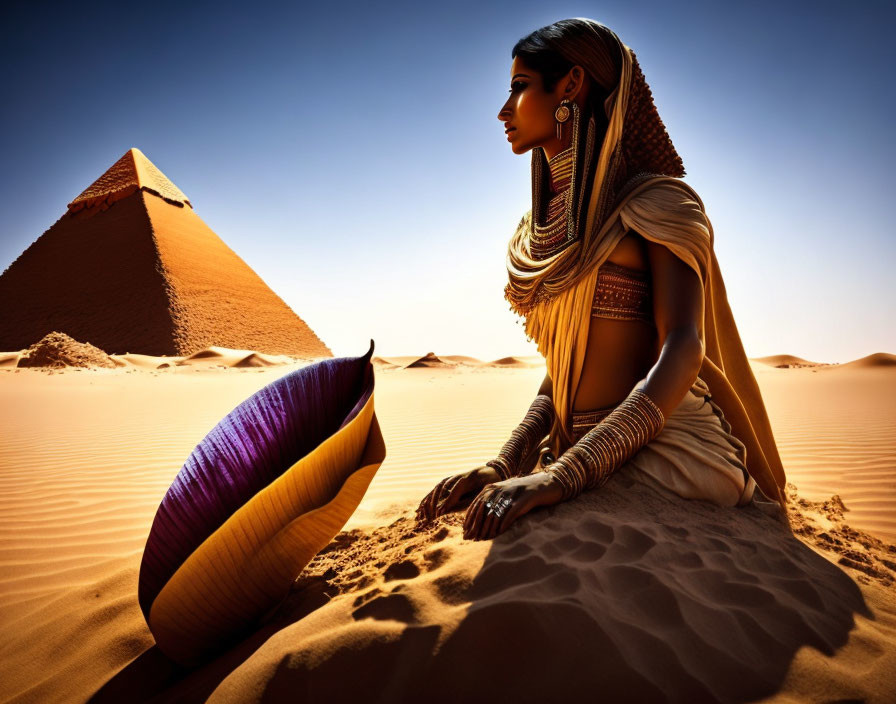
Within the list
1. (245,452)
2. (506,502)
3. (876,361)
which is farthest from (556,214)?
(876,361)

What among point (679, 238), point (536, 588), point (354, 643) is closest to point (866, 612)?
point (536, 588)

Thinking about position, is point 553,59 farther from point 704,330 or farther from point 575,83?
point 704,330

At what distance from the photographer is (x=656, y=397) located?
5.26 feet

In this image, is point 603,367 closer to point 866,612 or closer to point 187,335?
point 866,612

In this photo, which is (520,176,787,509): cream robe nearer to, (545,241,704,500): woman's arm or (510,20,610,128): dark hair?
(545,241,704,500): woman's arm

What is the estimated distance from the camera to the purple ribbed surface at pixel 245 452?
1.28 meters

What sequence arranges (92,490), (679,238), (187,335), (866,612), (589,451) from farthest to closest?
(187,335) → (92,490) → (679,238) → (589,451) → (866,612)

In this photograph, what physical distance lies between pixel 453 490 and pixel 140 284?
62.5 metres

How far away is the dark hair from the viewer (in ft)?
5.98

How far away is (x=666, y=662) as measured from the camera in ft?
3.14

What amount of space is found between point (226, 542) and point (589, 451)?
1.11 metres

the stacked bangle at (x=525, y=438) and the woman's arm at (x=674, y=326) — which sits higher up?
the woman's arm at (x=674, y=326)

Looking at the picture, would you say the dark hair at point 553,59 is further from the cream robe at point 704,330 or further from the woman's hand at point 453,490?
the woman's hand at point 453,490

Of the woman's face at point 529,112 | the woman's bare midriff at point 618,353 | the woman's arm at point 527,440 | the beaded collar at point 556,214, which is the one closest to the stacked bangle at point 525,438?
the woman's arm at point 527,440
